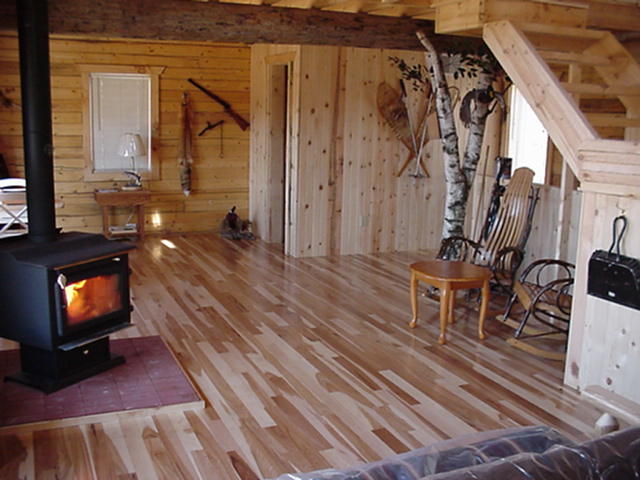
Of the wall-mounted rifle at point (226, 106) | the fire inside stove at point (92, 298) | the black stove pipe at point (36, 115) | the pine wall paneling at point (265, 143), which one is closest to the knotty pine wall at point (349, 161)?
the pine wall paneling at point (265, 143)

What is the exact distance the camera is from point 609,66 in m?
4.82

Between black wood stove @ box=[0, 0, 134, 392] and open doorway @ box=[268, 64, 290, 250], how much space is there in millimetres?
3969

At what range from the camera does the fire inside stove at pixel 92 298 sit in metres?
3.78

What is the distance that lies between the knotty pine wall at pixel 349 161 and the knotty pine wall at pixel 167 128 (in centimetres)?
70

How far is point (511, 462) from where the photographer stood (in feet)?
5.48

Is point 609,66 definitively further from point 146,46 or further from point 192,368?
point 146,46

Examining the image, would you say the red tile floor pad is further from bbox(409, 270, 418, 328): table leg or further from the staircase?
the staircase

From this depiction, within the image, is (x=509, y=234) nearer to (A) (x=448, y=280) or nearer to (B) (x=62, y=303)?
(A) (x=448, y=280)

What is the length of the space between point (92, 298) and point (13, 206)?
11.1 ft

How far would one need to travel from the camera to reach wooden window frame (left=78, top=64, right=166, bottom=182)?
8.02 metres

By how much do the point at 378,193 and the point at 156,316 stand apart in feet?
11.1

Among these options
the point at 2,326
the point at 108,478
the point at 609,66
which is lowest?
the point at 108,478

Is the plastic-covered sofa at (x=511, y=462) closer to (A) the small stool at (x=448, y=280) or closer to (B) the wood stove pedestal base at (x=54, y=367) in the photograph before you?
(B) the wood stove pedestal base at (x=54, y=367)

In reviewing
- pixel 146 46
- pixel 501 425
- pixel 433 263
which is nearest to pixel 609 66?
pixel 433 263
